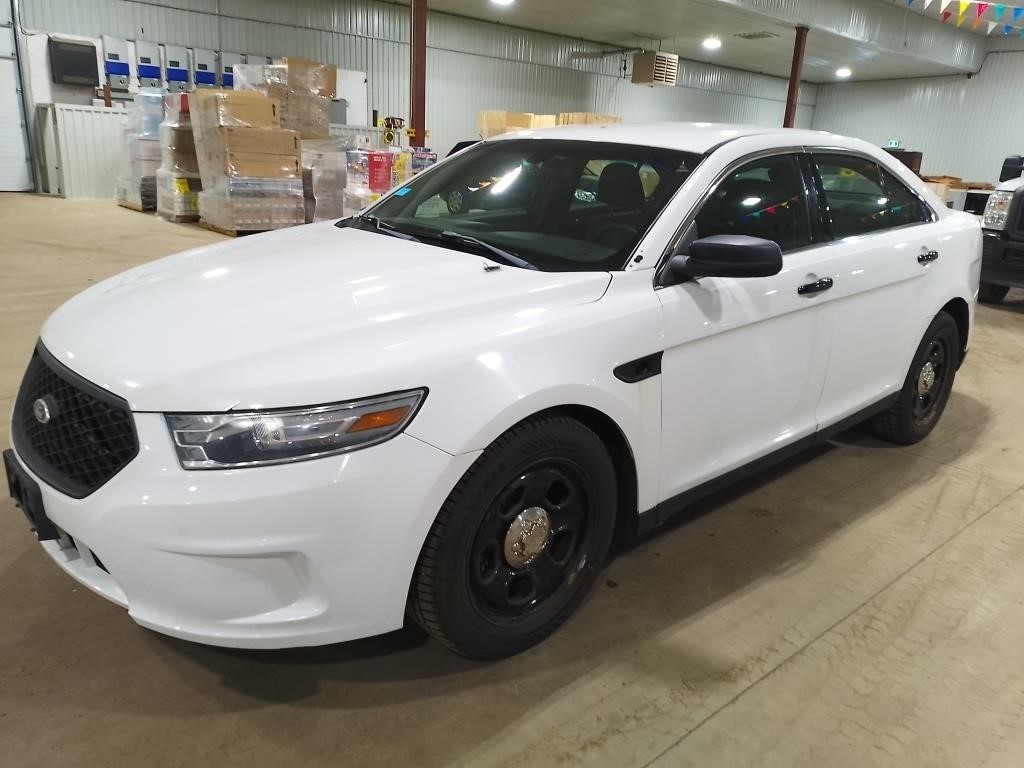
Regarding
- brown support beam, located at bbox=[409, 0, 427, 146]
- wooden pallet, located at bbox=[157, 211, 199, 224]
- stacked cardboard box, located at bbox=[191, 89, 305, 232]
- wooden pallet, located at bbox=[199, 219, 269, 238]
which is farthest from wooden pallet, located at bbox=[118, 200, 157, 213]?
brown support beam, located at bbox=[409, 0, 427, 146]

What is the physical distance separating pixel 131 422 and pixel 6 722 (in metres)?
0.83

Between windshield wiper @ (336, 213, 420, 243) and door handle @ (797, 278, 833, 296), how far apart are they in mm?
1307

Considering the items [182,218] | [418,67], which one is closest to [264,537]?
[418,67]

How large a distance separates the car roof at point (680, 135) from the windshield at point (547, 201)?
0.17 ft

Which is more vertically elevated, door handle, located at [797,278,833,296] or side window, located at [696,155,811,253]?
A: side window, located at [696,155,811,253]

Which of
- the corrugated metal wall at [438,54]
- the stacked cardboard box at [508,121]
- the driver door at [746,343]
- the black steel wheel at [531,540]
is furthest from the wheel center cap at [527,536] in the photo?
the corrugated metal wall at [438,54]

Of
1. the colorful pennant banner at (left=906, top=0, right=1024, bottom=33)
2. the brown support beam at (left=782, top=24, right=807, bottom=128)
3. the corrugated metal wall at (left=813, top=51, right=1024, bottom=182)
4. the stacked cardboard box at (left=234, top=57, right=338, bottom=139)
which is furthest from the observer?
the corrugated metal wall at (left=813, top=51, right=1024, bottom=182)

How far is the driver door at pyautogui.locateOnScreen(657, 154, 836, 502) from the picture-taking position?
2.27 metres

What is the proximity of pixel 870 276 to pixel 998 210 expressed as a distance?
17.4 feet

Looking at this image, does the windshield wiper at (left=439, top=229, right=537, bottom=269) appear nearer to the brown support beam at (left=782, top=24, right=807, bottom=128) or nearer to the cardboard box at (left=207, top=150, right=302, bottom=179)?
the cardboard box at (left=207, top=150, right=302, bottom=179)

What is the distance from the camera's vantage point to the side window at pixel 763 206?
2465 millimetres

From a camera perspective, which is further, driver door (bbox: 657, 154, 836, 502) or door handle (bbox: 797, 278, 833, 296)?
door handle (bbox: 797, 278, 833, 296)

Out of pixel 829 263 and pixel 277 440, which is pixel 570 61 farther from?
pixel 277 440

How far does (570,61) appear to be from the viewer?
Answer: 744 inches
